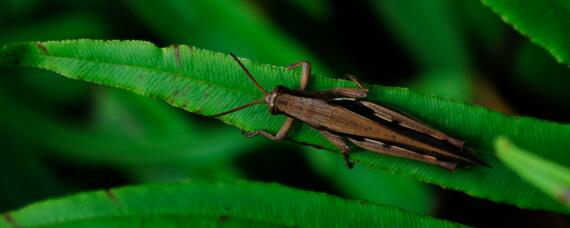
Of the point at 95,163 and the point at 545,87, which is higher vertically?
the point at 545,87

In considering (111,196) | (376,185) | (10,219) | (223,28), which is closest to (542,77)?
(376,185)

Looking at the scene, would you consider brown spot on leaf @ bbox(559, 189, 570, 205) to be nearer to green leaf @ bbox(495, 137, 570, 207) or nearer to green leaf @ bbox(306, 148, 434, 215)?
green leaf @ bbox(495, 137, 570, 207)

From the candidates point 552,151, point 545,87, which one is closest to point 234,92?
point 552,151

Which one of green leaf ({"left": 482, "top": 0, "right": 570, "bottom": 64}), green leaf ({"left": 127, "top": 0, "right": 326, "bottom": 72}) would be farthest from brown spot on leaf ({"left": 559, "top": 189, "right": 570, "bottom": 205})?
green leaf ({"left": 127, "top": 0, "right": 326, "bottom": 72})

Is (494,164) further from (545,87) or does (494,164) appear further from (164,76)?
(545,87)

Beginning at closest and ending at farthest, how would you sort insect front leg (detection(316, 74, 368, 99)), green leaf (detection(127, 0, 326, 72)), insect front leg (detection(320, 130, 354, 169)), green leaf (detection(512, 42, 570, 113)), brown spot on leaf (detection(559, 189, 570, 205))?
brown spot on leaf (detection(559, 189, 570, 205)) → insect front leg (detection(320, 130, 354, 169)) → insect front leg (detection(316, 74, 368, 99)) → green leaf (detection(127, 0, 326, 72)) → green leaf (detection(512, 42, 570, 113))

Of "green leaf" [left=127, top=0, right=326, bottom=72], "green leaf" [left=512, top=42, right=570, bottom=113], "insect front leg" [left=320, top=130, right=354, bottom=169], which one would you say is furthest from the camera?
Answer: "green leaf" [left=512, top=42, right=570, bottom=113]

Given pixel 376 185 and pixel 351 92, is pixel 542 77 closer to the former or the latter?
pixel 376 185
